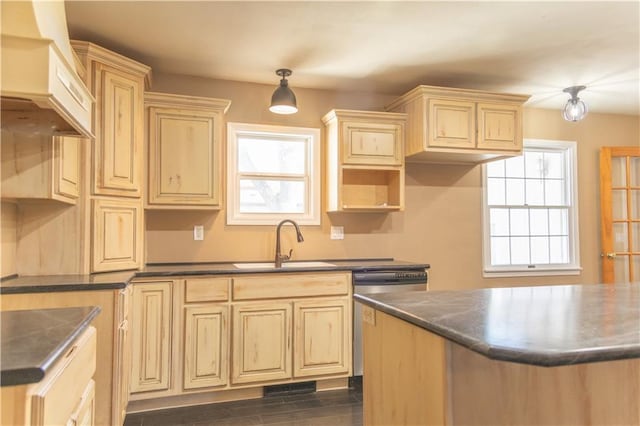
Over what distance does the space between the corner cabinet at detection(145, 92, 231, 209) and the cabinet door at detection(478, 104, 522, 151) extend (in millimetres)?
2130

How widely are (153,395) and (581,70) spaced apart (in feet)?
13.5

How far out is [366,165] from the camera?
3717 millimetres

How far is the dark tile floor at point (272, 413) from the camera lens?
110 inches

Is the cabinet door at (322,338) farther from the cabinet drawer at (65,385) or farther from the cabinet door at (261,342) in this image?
the cabinet drawer at (65,385)

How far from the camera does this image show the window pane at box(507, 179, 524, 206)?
4.59 meters

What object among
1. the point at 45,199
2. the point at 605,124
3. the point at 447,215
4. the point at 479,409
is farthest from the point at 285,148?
the point at 605,124

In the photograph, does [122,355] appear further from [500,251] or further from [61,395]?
[500,251]

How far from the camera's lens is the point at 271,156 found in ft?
12.8

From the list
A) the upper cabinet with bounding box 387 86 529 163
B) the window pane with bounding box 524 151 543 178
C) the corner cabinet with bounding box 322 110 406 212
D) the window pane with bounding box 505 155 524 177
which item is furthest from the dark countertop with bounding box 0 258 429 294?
the window pane with bounding box 524 151 543 178

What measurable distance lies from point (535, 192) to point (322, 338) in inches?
116

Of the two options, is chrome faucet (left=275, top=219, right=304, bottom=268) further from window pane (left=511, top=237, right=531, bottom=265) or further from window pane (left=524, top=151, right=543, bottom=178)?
window pane (left=524, top=151, right=543, bottom=178)

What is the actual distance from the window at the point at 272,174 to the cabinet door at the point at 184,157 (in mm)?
361

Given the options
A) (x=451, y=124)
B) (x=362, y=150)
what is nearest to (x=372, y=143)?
(x=362, y=150)

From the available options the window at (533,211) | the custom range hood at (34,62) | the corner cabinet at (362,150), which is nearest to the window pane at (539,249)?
the window at (533,211)
